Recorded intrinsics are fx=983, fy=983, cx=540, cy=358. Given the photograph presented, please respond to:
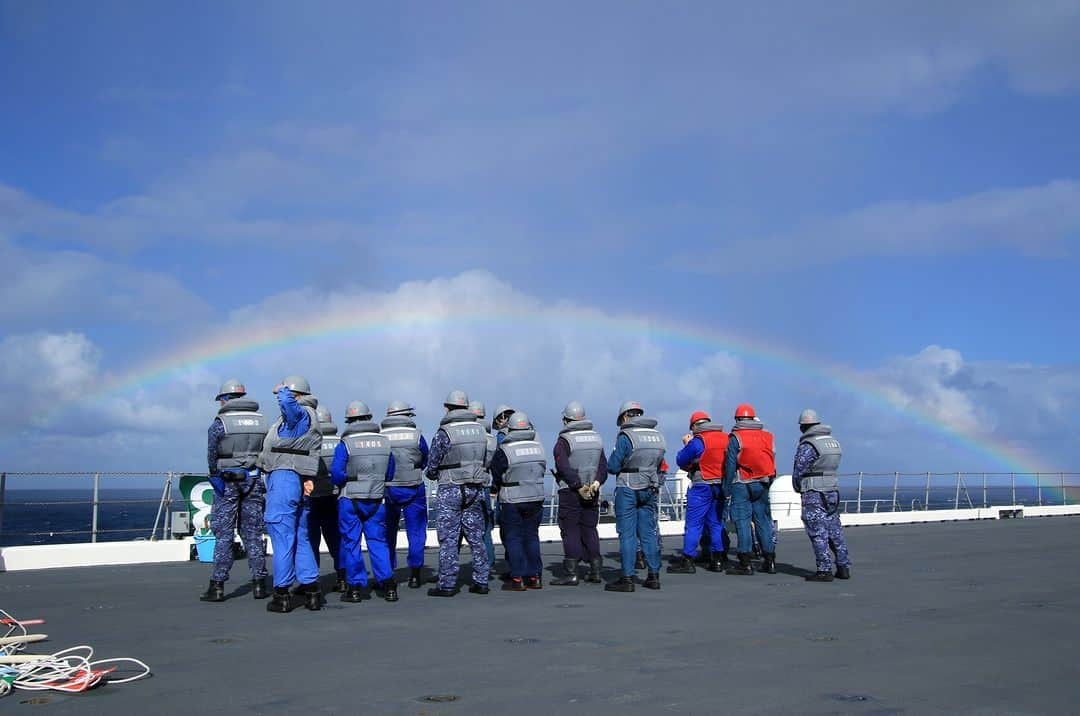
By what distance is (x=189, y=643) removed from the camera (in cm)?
757

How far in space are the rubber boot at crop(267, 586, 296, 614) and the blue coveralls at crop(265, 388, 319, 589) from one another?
0.05m

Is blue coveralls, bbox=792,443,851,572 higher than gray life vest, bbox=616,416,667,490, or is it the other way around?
gray life vest, bbox=616,416,667,490

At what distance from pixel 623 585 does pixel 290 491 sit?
3.89 meters

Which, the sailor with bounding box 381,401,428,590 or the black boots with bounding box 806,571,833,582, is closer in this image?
the sailor with bounding box 381,401,428,590

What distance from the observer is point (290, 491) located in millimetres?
9602

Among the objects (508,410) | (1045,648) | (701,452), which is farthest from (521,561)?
(1045,648)

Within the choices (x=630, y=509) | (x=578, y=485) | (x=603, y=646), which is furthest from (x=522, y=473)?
(x=603, y=646)

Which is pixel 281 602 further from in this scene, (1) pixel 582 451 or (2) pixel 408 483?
(1) pixel 582 451

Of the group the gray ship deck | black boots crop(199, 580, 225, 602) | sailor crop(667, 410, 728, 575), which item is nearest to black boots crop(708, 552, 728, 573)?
sailor crop(667, 410, 728, 575)

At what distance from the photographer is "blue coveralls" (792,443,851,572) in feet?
39.4

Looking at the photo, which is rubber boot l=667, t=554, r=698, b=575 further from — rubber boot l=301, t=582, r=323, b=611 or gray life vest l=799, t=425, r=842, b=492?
rubber boot l=301, t=582, r=323, b=611

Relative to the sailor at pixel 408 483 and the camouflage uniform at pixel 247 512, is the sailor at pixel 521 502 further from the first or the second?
the camouflage uniform at pixel 247 512

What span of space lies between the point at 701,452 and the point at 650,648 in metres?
6.72

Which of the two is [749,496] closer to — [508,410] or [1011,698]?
[508,410]
